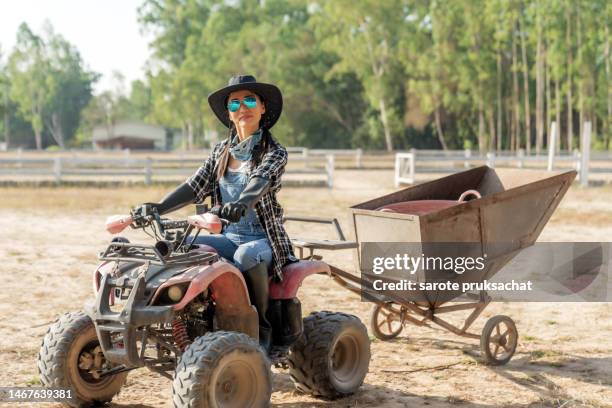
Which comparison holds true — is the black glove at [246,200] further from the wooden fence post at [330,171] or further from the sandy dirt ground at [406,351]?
the wooden fence post at [330,171]

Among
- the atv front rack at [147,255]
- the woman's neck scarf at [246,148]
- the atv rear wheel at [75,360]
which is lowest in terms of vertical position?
the atv rear wheel at [75,360]

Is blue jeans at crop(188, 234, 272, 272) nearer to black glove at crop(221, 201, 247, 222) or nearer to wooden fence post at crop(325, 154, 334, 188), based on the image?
black glove at crop(221, 201, 247, 222)

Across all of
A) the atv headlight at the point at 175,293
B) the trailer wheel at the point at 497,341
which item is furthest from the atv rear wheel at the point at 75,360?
the trailer wheel at the point at 497,341

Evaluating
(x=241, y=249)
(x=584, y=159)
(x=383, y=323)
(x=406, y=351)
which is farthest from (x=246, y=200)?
(x=584, y=159)

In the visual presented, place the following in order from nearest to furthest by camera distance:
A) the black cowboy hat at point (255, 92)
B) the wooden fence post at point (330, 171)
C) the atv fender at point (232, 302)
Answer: the atv fender at point (232, 302)
the black cowboy hat at point (255, 92)
the wooden fence post at point (330, 171)

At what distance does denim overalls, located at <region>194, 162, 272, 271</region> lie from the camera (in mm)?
4379

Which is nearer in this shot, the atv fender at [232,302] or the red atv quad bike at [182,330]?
the red atv quad bike at [182,330]

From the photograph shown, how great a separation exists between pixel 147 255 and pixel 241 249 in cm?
50

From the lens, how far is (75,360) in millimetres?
4504

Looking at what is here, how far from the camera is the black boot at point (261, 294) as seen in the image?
4398 millimetres

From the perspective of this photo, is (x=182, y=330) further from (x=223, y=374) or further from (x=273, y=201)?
(x=273, y=201)

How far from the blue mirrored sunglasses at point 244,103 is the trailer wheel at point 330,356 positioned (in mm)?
1378

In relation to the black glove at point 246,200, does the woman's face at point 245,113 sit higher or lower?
higher

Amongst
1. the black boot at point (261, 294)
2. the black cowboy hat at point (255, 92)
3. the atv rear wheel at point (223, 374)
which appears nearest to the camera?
the atv rear wheel at point (223, 374)
